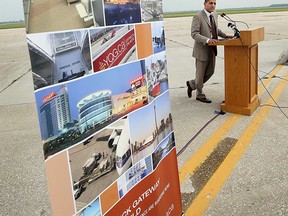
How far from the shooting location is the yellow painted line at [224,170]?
2.89 meters

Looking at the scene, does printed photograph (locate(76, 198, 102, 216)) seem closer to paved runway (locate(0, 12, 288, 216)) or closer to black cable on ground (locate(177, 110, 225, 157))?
paved runway (locate(0, 12, 288, 216))

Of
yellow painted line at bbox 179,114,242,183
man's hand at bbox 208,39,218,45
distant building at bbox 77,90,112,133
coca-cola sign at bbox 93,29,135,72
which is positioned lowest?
yellow painted line at bbox 179,114,242,183

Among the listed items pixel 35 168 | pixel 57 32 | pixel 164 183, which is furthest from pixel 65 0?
pixel 35 168

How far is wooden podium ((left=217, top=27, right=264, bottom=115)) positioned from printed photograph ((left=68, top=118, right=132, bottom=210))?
3774 mm

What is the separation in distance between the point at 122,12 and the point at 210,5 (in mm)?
4130

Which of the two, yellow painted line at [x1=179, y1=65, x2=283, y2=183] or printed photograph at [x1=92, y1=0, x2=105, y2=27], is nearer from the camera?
printed photograph at [x1=92, y1=0, x2=105, y2=27]

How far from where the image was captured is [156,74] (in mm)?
1872

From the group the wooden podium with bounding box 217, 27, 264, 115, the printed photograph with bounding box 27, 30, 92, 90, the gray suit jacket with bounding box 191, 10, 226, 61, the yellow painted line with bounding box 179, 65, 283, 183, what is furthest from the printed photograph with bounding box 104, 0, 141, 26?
the gray suit jacket with bounding box 191, 10, 226, 61

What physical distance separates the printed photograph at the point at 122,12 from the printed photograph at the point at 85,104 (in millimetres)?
208

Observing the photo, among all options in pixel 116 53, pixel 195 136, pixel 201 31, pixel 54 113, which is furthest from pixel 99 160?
pixel 201 31

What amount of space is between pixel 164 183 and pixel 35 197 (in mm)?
1699

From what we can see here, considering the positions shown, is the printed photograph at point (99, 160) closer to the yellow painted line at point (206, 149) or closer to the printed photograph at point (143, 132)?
the printed photograph at point (143, 132)

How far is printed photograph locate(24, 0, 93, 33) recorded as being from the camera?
116 cm

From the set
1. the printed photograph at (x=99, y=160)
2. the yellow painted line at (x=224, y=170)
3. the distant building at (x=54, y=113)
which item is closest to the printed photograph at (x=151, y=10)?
the printed photograph at (x=99, y=160)
